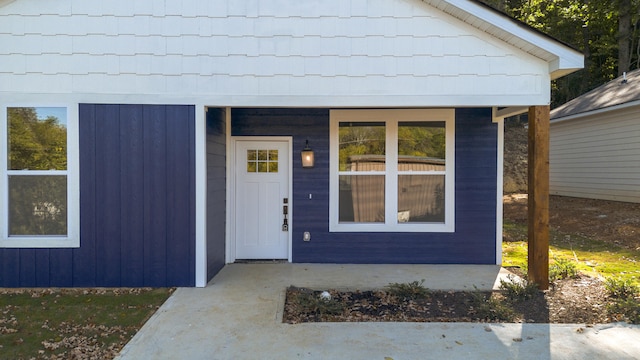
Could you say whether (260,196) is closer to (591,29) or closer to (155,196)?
(155,196)

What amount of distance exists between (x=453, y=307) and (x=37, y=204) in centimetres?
546

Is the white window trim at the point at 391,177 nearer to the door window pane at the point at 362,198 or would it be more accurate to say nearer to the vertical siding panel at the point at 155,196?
the door window pane at the point at 362,198

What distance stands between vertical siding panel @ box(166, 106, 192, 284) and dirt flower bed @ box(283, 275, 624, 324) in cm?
153

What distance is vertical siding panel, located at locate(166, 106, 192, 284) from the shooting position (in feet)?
18.1

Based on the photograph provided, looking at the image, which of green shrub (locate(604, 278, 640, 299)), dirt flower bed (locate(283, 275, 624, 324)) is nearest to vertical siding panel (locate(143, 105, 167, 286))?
dirt flower bed (locate(283, 275, 624, 324))

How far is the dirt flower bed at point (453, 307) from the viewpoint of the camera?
177 inches

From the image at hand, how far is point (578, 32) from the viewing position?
2031 centimetres

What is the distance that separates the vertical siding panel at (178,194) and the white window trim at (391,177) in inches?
92.7

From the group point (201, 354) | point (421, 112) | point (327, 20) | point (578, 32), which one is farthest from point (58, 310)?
point (578, 32)

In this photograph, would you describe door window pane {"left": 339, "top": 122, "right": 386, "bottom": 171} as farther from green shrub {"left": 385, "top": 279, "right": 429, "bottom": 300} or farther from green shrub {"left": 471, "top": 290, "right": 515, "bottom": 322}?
green shrub {"left": 471, "top": 290, "right": 515, "bottom": 322}

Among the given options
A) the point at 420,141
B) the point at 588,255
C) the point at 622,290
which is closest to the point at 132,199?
the point at 420,141

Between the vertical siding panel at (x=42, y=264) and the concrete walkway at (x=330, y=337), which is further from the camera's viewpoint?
the vertical siding panel at (x=42, y=264)

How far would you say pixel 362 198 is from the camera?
6879mm

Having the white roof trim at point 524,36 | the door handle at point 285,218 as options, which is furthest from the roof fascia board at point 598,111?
the door handle at point 285,218
